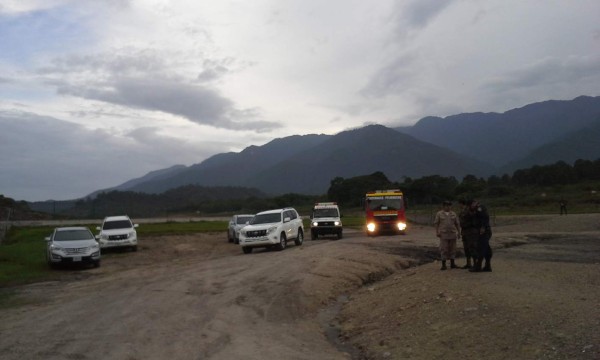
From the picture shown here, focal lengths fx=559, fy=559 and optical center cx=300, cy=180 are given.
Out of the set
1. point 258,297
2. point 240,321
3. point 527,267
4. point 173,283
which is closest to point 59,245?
point 173,283

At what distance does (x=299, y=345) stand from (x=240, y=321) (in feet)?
6.75

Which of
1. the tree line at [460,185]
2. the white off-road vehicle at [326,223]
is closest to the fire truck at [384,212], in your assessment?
the white off-road vehicle at [326,223]

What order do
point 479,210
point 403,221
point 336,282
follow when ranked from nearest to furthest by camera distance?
1. point 479,210
2. point 336,282
3. point 403,221

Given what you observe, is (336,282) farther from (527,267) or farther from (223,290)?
(527,267)

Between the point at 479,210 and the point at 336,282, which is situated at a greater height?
the point at 479,210

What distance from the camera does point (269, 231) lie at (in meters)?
25.1

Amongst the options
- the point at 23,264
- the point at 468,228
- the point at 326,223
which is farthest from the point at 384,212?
the point at 468,228

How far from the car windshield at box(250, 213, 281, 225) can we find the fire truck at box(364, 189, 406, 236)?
8.77m

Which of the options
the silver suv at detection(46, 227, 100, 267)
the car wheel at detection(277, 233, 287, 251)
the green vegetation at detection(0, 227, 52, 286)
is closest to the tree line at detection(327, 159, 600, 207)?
the car wheel at detection(277, 233, 287, 251)

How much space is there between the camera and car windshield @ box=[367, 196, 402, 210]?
3366 centimetres

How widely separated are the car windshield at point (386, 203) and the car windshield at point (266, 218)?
350 inches

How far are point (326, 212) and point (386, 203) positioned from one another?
3.70 m

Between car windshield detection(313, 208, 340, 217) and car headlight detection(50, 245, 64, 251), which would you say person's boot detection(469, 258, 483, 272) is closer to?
car headlight detection(50, 245, 64, 251)

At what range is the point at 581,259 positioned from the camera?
1880cm
